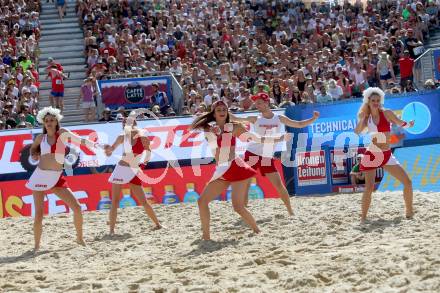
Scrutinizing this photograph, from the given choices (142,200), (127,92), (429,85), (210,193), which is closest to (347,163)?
(429,85)

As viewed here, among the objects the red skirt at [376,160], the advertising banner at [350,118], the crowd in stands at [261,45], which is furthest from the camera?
the crowd in stands at [261,45]

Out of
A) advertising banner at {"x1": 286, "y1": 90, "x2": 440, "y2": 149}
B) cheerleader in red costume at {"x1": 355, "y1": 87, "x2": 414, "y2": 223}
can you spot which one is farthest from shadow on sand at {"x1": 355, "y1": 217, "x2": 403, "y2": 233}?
advertising banner at {"x1": 286, "y1": 90, "x2": 440, "y2": 149}

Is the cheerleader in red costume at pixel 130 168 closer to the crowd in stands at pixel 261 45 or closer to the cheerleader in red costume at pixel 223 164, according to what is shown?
the cheerleader in red costume at pixel 223 164

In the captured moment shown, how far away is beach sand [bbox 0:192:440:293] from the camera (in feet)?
26.7

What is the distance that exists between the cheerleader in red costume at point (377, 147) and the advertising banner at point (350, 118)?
5348mm

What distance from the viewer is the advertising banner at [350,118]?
1602 cm

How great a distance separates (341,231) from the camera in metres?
A: 10.2

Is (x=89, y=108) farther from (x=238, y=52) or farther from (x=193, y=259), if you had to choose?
(x=193, y=259)

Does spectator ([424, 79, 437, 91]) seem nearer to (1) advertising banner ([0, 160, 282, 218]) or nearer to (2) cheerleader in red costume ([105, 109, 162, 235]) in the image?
(1) advertising banner ([0, 160, 282, 218])

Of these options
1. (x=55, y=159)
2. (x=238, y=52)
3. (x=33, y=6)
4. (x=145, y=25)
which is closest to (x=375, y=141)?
(x=55, y=159)

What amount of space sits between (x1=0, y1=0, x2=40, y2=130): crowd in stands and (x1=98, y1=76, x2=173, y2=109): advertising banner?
142cm

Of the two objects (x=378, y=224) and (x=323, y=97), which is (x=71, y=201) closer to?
(x=378, y=224)

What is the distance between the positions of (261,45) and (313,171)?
21.2ft

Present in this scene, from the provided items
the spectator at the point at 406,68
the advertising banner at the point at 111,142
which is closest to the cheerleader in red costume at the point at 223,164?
the advertising banner at the point at 111,142
